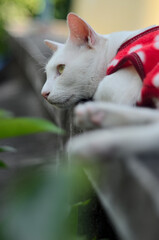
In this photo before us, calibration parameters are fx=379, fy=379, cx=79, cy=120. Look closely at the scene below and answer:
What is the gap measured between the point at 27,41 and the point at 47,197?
11.7ft

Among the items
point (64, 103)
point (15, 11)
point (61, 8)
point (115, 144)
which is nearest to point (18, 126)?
point (115, 144)

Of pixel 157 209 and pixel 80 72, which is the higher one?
pixel 157 209

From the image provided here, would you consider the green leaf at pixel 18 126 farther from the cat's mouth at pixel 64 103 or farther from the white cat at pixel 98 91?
the cat's mouth at pixel 64 103

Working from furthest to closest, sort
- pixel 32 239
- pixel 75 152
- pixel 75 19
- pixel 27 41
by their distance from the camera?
pixel 27 41 < pixel 75 19 < pixel 75 152 < pixel 32 239

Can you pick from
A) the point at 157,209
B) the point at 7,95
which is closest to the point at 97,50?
the point at 157,209

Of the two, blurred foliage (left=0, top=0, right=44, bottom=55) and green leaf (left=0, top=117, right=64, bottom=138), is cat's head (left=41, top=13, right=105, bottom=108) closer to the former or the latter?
green leaf (left=0, top=117, right=64, bottom=138)

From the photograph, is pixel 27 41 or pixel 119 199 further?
pixel 27 41

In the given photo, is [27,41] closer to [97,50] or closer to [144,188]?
[97,50]

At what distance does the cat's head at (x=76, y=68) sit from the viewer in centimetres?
119

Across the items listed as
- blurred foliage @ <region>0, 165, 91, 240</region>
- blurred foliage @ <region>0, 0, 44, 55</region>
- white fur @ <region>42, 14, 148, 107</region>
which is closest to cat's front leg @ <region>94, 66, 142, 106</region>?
white fur @ <region>42, 14, 148, 107</region>

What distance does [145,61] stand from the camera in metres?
0.94

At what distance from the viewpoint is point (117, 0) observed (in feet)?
11.5

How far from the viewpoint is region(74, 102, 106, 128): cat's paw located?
0.71 meters

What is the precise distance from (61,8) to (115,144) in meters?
6.86
